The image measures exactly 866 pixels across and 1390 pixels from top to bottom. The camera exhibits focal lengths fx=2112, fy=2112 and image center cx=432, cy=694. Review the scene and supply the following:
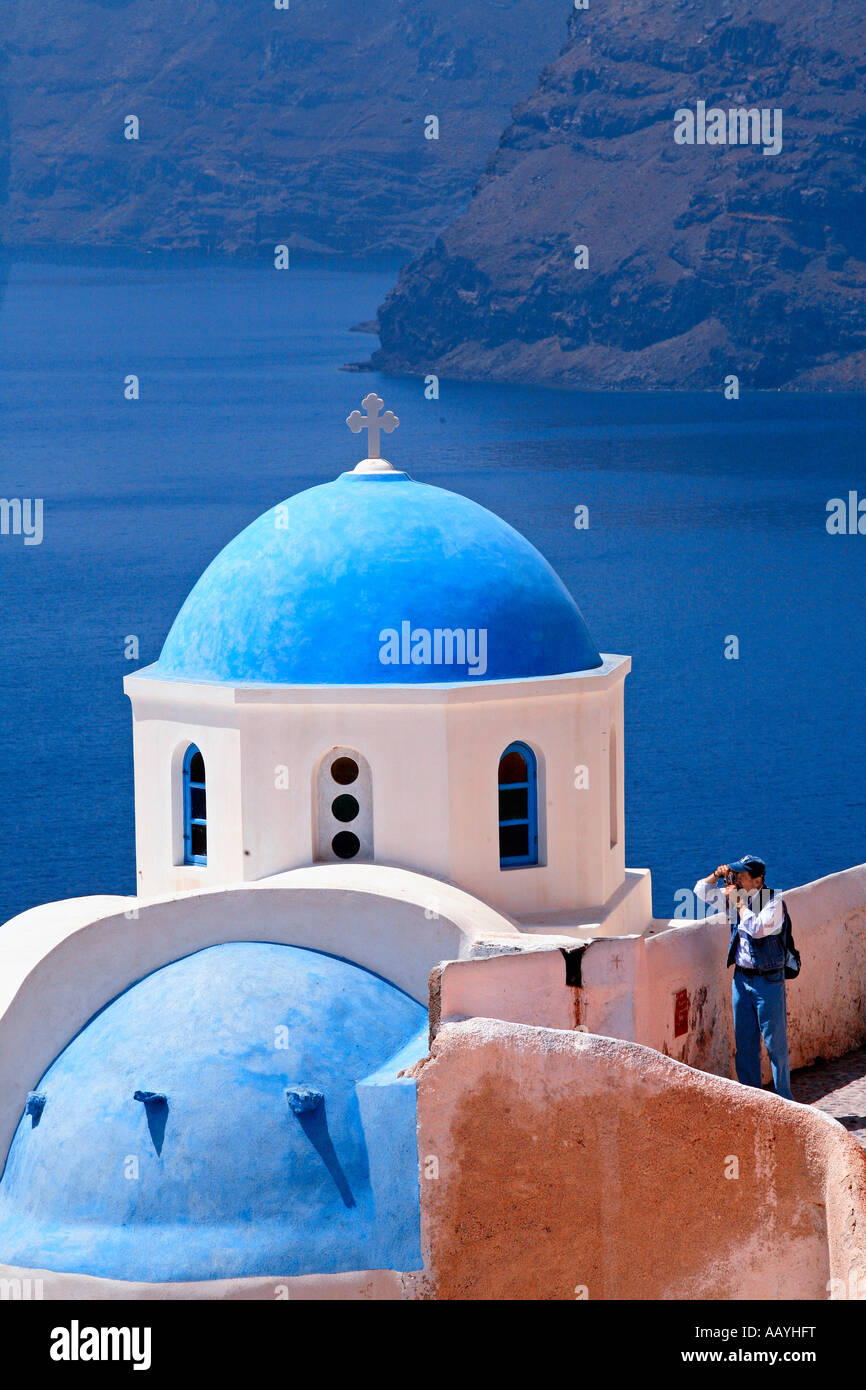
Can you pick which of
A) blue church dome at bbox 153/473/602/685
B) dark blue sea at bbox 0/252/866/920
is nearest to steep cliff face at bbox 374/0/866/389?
dark blue sea at bbox 0/252/866/920

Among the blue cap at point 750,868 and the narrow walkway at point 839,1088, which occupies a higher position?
the blue cap at point 750,868

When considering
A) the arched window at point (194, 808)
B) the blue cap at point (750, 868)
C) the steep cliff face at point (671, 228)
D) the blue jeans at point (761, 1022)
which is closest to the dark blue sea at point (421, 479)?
the steep cliff face at point (671, 228)

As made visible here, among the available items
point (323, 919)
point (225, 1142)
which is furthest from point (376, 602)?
point (225, 1142)

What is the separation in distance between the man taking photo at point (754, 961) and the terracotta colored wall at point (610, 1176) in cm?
142

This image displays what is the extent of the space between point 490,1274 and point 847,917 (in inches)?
176

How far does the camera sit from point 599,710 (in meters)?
15.2

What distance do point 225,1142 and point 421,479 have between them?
77.1 meters

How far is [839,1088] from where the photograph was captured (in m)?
14.0

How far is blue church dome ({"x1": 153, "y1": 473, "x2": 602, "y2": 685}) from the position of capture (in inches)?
579

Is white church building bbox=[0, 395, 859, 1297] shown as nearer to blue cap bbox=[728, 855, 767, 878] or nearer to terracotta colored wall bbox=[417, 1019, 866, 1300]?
terracotta colored wall bbox=[417, 1019, 866, 1300]

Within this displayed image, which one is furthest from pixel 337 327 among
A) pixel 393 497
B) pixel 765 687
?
pixel 393 497

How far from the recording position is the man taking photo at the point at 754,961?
40.5 ft

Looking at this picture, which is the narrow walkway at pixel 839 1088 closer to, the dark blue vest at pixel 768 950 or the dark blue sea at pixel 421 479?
the dark blue vest at pixel 768 950

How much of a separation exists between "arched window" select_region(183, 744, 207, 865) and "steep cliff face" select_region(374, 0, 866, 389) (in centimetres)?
8990
